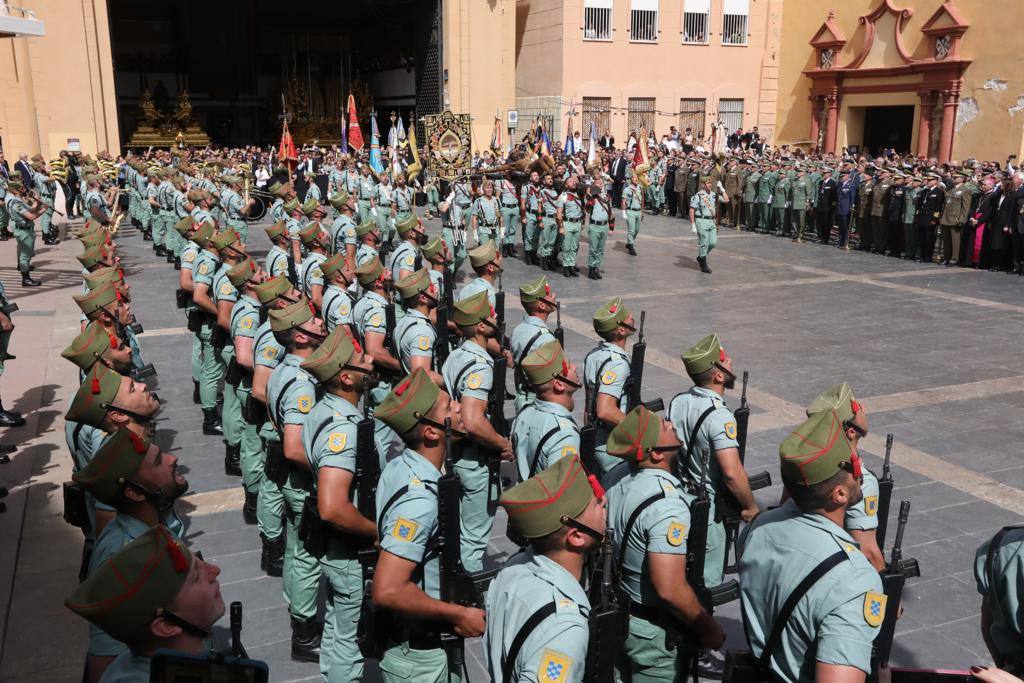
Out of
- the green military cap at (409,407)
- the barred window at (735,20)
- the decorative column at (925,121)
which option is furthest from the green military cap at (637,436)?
the barred window at (735,20)

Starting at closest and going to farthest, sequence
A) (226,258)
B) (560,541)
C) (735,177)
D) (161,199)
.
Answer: (560,541), (226,258), (161,199), (735,177)

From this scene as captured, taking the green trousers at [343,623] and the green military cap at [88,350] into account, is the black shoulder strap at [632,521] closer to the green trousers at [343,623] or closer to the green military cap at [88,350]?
the green trousers at [343,623]

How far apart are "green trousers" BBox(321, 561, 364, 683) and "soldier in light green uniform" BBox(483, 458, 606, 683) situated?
1.55 metres

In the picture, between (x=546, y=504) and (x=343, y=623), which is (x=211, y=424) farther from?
(x=546, y=504)

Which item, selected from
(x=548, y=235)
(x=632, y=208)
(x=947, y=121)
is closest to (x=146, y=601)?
(x=548, y=235)

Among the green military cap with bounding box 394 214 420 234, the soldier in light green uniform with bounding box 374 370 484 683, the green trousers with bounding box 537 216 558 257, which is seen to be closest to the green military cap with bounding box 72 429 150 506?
the soldier in light green uniform with bounding box 374 370 484 683

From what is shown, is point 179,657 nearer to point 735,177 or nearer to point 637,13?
point 735,177

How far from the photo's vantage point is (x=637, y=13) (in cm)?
3259

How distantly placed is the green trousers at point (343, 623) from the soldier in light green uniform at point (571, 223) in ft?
39.4

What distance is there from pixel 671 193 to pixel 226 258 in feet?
62.6

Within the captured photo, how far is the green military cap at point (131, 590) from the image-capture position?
231 cm

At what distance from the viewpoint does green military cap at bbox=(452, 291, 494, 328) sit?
18.7 feet

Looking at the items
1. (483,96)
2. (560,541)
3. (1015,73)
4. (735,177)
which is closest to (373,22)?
(483,96)

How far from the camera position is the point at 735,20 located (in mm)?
34062
